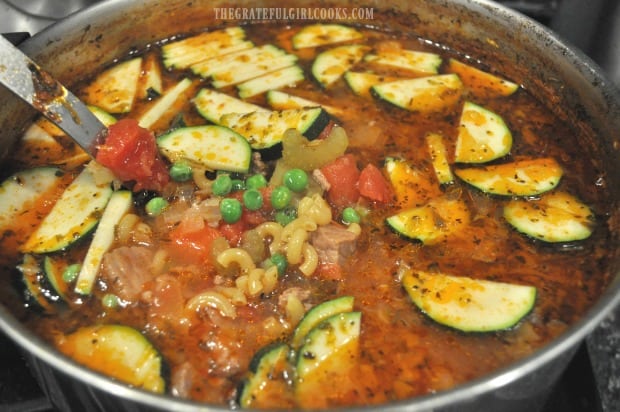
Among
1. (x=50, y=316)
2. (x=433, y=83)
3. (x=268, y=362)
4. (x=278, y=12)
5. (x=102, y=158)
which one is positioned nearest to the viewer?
(x=268, y=362)

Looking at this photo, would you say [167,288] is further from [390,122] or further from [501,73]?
[501,73]

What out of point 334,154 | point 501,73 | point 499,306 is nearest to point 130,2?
point 334,154

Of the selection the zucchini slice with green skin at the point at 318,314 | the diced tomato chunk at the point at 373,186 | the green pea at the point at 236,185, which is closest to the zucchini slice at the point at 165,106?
the green pea at the point at 236,185

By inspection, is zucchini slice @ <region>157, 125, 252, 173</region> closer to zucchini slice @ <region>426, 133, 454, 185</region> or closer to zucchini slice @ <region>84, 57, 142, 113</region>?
zucchini slice @ <region>84, 57, 142, 113</region>

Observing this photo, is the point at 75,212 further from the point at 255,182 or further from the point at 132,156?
the point at 255,182

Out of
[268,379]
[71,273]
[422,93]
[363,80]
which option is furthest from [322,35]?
[268,379]
